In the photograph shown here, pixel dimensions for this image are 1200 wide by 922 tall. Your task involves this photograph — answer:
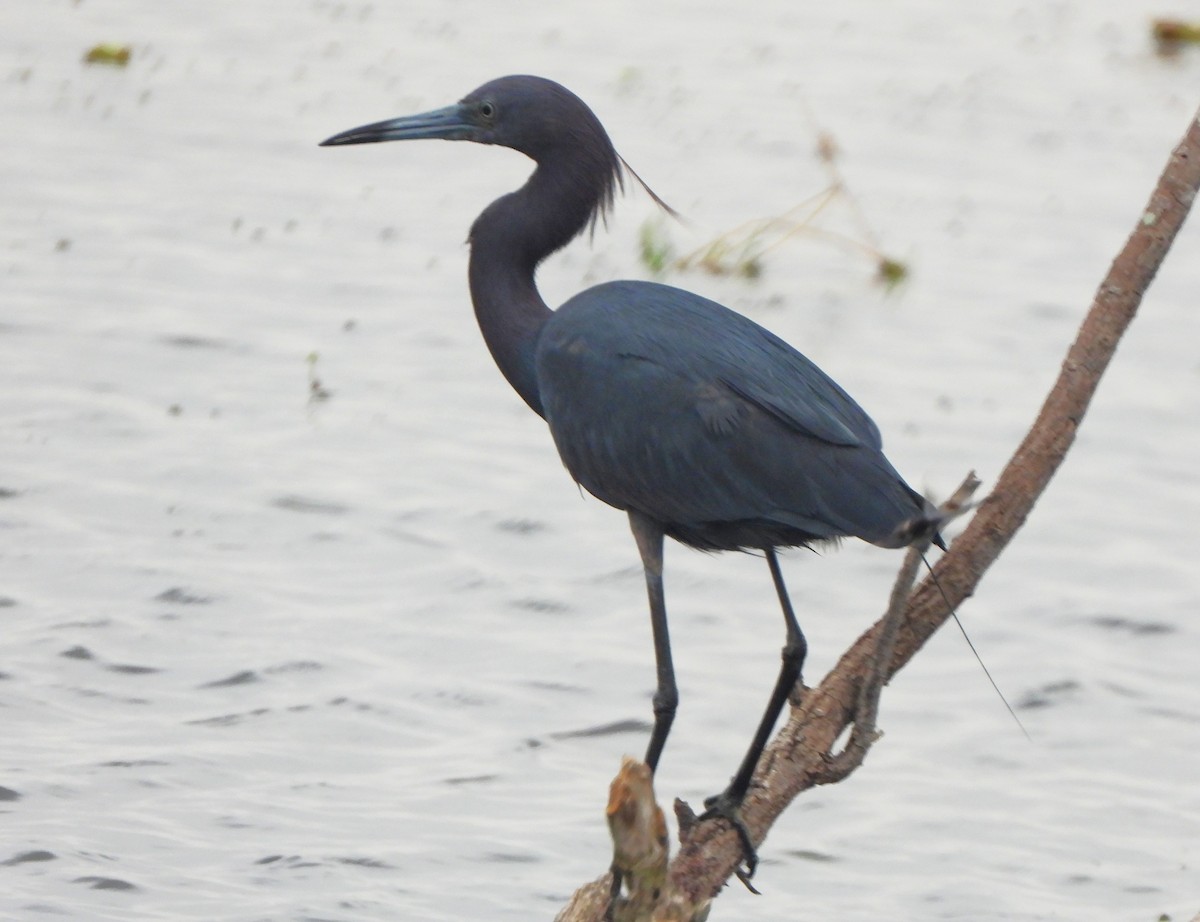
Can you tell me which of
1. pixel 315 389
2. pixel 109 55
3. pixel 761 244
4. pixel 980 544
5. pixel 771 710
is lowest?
pixel 315 389

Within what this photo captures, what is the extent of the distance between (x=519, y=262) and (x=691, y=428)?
871mm

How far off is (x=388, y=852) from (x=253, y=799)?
54cm

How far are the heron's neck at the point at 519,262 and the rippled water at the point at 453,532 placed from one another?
198cm

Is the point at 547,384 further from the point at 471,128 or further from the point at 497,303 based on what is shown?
the point at 471,128

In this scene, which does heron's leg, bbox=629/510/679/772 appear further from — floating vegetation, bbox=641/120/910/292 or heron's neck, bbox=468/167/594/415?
floating vegetation, bbox=641/120/910/292

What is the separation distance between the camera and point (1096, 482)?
9.95m

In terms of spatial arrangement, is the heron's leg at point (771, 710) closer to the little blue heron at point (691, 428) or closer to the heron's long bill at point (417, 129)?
the little blue heron at point (691, 428)

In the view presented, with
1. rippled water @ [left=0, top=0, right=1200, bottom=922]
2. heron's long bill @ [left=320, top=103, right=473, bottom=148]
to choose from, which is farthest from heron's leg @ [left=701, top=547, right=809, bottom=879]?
rippled water @ [left=0, top=0, right=1200, bottom=922]

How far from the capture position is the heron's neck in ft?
18.6

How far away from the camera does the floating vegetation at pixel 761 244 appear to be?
38.7ft

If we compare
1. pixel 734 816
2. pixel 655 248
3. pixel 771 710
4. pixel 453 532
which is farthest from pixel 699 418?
pixel 655 248

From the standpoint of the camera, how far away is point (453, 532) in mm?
9008

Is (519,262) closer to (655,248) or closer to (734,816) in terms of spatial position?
(734,816)

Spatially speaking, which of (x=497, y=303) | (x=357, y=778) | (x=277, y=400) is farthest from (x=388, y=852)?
(x=277, y=400)
